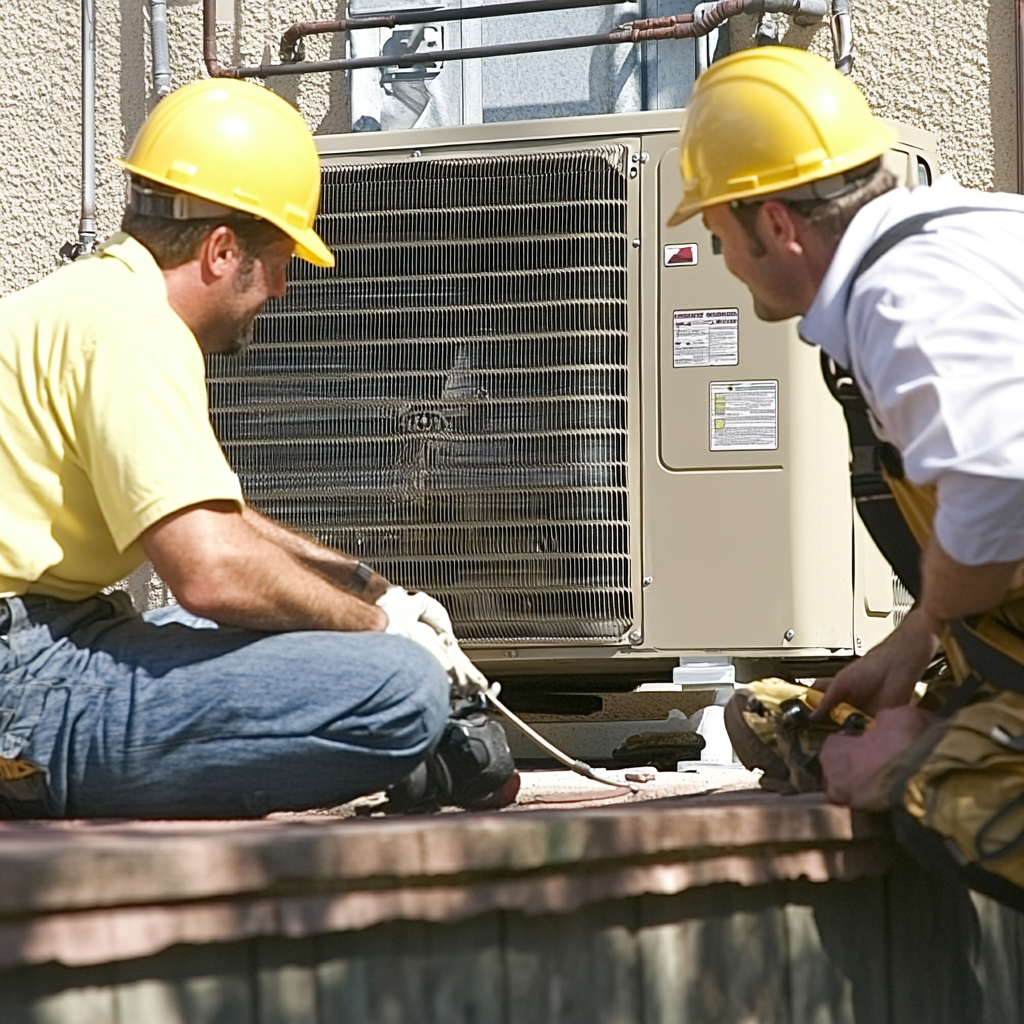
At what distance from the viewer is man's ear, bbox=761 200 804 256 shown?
2590 millimetres

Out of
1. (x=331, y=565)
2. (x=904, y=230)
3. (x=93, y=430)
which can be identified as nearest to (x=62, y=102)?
(x=331, y=565)

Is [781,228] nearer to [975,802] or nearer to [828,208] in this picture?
[828,208]

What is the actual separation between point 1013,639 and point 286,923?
1.12m

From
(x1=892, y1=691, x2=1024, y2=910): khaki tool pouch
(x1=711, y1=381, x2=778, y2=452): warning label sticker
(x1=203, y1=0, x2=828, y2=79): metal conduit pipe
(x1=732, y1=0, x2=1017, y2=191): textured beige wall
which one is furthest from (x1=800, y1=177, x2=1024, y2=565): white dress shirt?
(x1=732, y1=0, x2=1017, y2=191): textured beige wall

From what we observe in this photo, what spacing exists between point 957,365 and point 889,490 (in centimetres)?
57

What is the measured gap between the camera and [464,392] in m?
4.28

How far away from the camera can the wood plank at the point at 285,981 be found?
1809 millimetres

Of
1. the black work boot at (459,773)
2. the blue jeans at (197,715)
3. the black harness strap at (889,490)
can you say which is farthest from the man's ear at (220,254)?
the black harness strap at (889,490)

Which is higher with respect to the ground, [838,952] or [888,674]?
[888,674]

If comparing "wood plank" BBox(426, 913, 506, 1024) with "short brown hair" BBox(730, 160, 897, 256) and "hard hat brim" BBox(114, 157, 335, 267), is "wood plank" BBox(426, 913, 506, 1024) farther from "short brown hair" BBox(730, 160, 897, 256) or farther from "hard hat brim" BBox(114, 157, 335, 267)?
"hard hat brim" BBox(114, 157, 335, 267)

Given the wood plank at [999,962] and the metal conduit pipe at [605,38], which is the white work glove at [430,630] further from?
the metal conduit pipe at [605,38]

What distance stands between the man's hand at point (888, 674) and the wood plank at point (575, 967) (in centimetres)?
80

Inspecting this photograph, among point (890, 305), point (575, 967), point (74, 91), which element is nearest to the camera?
point (575, 967)

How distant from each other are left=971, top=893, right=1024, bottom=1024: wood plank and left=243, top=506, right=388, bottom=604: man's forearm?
47.5 inches
